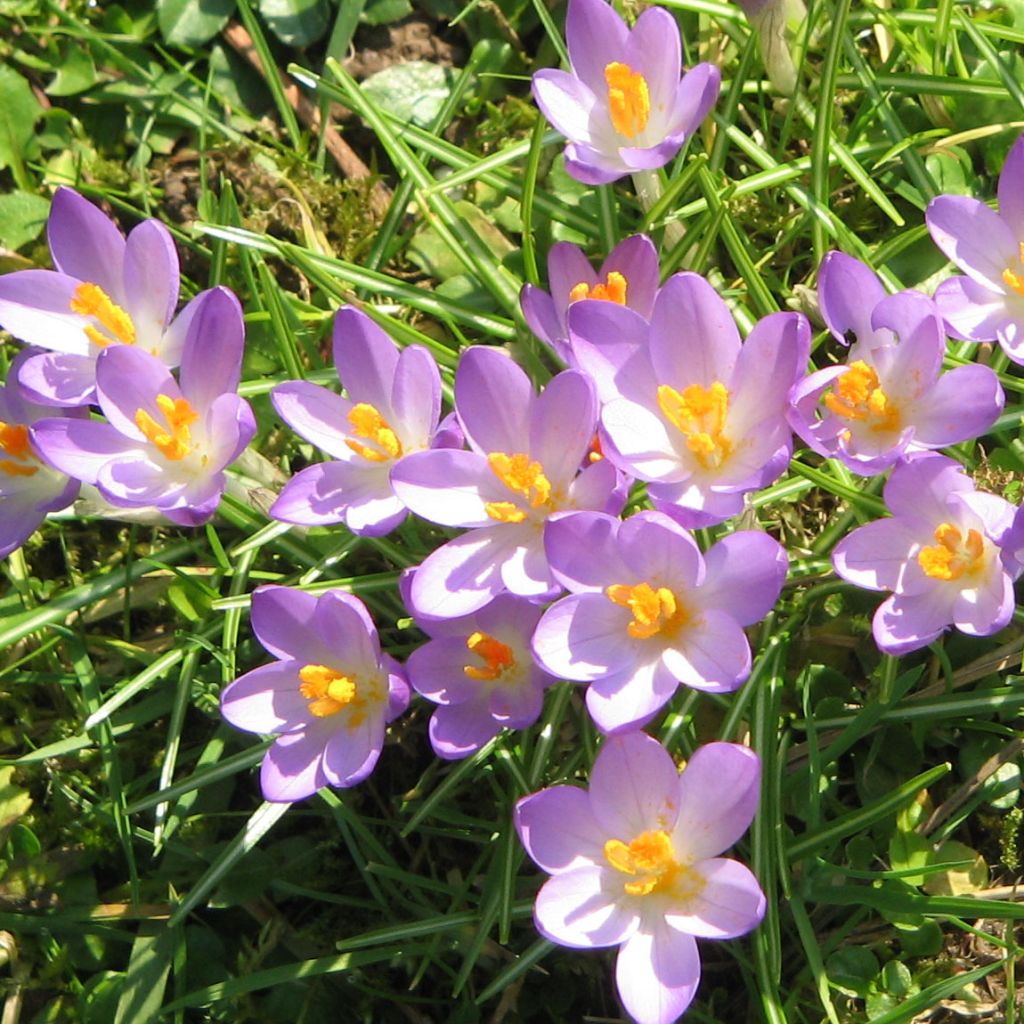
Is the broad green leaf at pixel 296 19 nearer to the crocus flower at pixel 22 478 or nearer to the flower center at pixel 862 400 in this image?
the crocus flower at pixel 22 478

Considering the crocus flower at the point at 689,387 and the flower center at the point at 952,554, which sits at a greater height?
the crocus flower at the point at 689,387

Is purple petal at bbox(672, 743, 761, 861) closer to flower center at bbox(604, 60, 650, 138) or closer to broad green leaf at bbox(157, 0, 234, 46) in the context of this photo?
flower center at bbox(604, 60, 650, 138)

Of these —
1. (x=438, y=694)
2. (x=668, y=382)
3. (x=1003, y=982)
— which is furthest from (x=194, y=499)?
(x=1003, y=982)

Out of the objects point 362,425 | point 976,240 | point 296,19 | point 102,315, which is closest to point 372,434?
point 362,425

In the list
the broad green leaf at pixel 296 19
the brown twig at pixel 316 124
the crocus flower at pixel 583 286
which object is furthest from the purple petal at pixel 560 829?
the broad green leaf at pixel 296 19

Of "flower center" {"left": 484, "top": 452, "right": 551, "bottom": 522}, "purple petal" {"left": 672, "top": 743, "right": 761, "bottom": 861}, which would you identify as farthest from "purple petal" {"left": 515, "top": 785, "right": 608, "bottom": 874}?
"flower center" {"left": 484, "top": 452, "right": 551, "bottom": 522}

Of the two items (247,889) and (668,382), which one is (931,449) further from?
(247,889)

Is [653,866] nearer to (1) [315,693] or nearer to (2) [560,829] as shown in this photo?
(2) [560,829]
